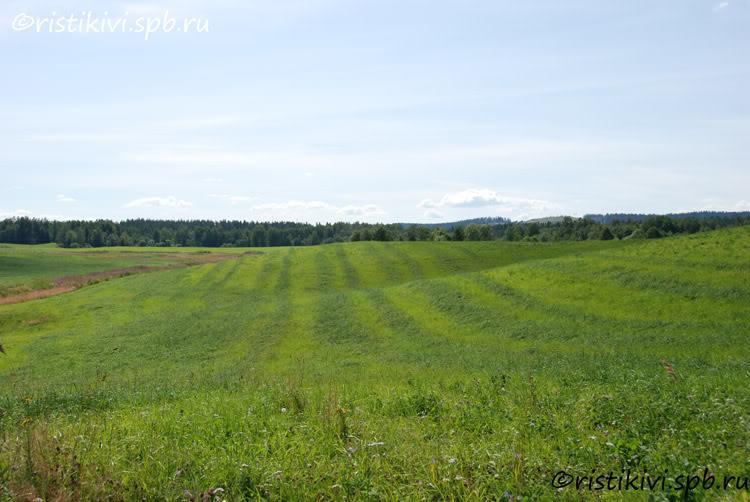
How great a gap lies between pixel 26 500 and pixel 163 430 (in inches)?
102

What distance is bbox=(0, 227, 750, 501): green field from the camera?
5988mm

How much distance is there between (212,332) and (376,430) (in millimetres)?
30839

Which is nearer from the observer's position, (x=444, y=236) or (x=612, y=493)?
(x=612, y=493)

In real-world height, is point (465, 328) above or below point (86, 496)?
below

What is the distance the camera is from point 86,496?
5676 millimetres

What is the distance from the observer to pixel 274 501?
228 inches

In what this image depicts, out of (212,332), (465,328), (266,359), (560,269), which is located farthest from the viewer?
(560,269)

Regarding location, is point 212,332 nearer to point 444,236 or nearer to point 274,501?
point 274,501

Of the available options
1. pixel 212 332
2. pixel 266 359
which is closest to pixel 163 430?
pixel 266 359

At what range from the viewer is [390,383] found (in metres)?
13.6

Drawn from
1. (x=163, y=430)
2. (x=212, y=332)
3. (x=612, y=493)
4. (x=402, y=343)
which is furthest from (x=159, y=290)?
(x=612, y=493)

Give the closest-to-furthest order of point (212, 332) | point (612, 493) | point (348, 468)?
point (612, 493)
point (348, 468)
point (212, 332)

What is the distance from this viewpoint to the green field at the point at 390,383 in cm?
599

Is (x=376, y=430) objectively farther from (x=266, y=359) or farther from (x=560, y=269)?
(x=560, y=269)
